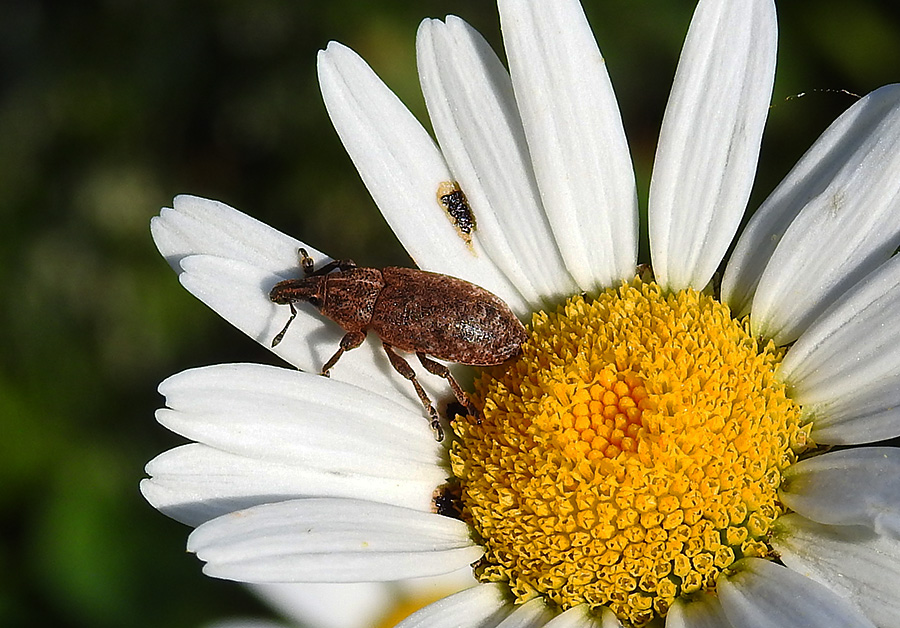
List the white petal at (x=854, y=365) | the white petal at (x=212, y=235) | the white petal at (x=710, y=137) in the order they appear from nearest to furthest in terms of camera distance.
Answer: the white petal at (x=854, y=365)
the white petal at (x=710, y=137)
the white petal at (x=212, y=235)

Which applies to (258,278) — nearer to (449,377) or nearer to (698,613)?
(449,377)

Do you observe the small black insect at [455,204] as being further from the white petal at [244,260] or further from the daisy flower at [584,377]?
the white petal at [244,260]

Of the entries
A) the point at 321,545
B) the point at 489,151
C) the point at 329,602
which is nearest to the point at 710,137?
the point at 489,151

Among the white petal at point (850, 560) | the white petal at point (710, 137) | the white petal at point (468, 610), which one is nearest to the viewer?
the white petal at point (850, 560)

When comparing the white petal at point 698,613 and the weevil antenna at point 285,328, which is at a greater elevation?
the weevil antenna at point 285,328

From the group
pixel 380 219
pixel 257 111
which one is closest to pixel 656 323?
pixel 380 219

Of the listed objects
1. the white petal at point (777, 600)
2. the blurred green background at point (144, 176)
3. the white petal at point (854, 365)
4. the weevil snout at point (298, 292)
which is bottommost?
the white petal at point (777, 600)

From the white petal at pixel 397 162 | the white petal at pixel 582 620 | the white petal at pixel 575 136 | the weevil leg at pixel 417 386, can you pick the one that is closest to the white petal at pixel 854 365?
the white petal at pixel 575 136

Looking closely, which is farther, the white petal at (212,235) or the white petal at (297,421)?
the white petal at (212,235)

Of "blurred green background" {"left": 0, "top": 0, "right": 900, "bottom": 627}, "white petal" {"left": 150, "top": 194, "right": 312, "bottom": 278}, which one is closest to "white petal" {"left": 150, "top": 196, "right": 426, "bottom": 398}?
"white petal" {"left": 150, "top": 194, "right": 312, "bottom": 278}
